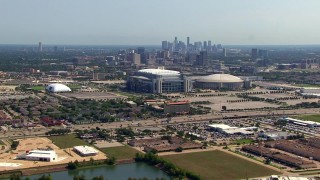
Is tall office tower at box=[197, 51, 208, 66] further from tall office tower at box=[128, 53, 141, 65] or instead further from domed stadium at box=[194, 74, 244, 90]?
domed stadium at box=[194, 74, 244, 90]

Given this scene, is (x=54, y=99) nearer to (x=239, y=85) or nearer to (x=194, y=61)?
(x=239, y=85)

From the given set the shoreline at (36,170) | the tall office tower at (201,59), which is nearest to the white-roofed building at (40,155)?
the shoreline at (36,170)

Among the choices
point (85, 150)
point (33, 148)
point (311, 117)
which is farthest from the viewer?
point (311, 117)

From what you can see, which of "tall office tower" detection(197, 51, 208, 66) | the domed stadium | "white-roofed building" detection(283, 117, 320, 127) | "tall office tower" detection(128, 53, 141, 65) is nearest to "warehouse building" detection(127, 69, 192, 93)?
the domed stadium

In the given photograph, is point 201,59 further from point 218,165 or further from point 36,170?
point 36,170

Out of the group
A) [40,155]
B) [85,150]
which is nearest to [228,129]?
[85,150]

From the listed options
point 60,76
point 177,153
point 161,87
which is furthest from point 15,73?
point 177,153
